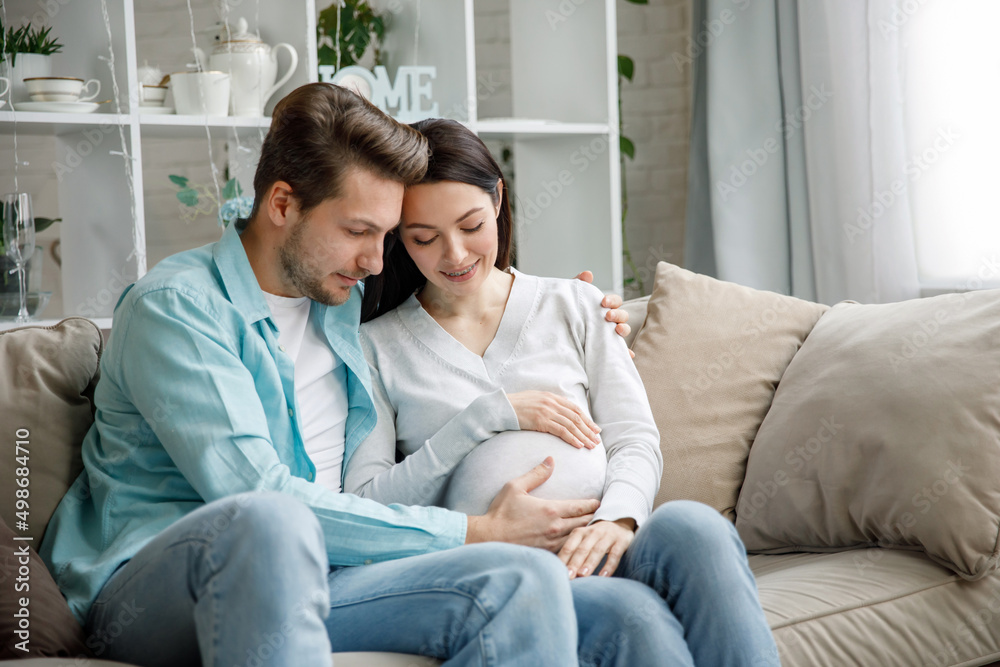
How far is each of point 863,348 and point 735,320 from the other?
271mm

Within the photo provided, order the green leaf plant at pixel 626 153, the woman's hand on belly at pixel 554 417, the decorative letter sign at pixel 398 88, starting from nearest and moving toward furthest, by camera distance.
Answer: the woman's hand on belly at pixel 554 417
the decorative letter sign at pixel 398 88
the green leaf plant at pixel 626 153

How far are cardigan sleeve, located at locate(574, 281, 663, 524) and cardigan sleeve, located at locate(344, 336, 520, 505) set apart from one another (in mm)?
179

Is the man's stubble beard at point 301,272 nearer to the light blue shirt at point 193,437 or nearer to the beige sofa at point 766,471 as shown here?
the light blue shirt at point 193,437

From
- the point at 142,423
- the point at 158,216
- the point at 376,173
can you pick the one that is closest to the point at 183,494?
the point at 142,423

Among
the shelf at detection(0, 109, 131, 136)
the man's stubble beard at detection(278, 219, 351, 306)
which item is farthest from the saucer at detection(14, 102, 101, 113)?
the man's stubble beard at detection(278, 219, 351, 306)

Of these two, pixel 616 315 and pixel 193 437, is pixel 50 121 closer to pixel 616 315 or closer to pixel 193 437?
pixel 193 437

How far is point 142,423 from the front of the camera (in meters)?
1.27

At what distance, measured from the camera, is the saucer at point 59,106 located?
6.91 ft

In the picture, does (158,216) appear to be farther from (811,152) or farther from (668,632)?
(668,632)

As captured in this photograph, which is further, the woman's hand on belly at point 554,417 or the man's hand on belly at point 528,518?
the woman's hand on belly at point 554,417

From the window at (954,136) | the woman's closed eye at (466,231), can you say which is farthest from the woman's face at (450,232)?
the window at (954,136)

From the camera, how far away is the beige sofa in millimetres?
1333

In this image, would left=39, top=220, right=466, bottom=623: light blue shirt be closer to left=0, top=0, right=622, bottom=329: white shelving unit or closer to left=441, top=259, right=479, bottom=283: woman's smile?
left=441, top=259, right=479, bottom=283: woman's smile

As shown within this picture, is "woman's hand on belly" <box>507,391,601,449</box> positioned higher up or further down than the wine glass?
further down
